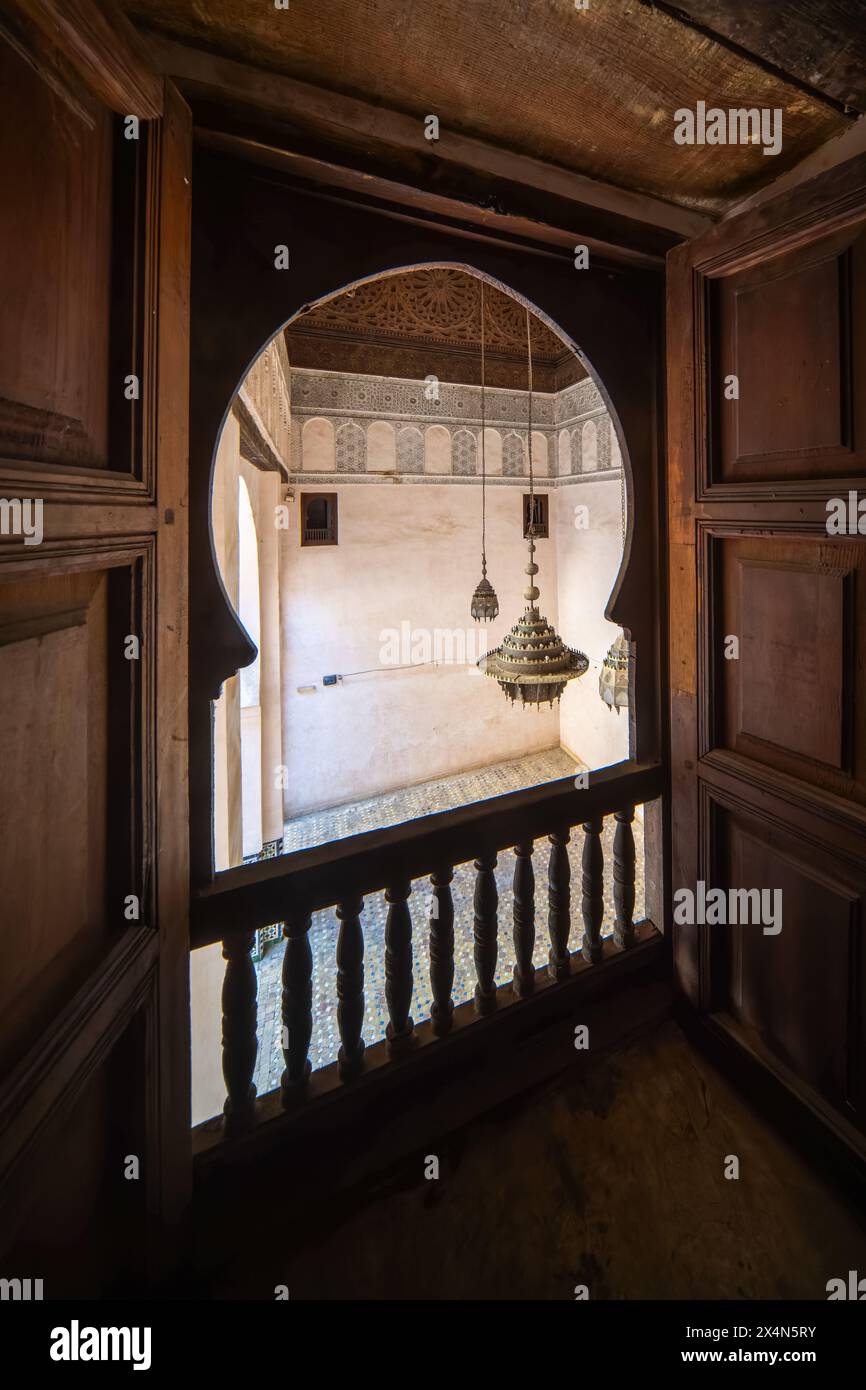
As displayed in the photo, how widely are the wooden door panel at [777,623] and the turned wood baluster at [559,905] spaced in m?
0.24

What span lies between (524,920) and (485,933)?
95mm

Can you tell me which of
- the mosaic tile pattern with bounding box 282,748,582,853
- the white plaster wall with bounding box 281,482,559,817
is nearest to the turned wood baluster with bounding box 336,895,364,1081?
the mosaic tile pattern with bounding box 282,748,582,853

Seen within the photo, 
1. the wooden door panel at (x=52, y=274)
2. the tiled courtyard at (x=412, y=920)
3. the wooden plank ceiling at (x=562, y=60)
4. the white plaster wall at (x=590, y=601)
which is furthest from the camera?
the white plaster wall at (x=590, y=601)

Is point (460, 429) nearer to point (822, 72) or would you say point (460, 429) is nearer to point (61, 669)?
point (822, 72)

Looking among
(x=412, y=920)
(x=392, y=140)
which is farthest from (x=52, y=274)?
(x=412, y=920)

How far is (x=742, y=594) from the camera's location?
101cm

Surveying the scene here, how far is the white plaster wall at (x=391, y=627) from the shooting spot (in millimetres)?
4766

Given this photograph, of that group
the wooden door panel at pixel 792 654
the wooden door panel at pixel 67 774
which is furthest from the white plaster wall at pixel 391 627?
the wooden door panel at pixel 67 774

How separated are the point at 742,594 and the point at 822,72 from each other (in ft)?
2.42

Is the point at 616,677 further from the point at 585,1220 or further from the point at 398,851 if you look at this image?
the point at 585,1220

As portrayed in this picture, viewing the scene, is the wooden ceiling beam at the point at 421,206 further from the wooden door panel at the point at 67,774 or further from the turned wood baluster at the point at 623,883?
the turned wood baluster at the point at 623,883

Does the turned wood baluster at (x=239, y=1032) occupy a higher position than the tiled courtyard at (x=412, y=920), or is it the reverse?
the turned wood baluster at (x=239, y=1032)
